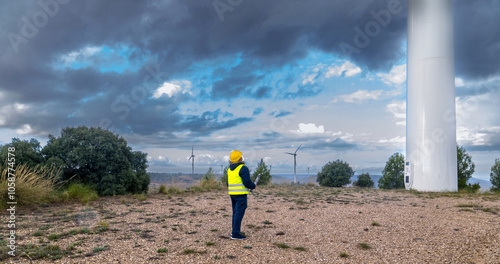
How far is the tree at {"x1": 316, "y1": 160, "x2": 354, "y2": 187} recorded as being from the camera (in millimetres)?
29000

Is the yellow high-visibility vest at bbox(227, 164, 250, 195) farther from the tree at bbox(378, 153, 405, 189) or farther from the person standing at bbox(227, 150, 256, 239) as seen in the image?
the tree at bbox(378, 153, 405, 189)

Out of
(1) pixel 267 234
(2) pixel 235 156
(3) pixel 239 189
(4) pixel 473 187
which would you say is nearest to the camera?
(3) pixel 239 189

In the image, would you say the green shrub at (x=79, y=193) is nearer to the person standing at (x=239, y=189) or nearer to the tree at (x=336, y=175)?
the person standing at (x=239, y=189)

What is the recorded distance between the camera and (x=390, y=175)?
25.9 metres

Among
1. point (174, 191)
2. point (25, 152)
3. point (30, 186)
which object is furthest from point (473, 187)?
point (25, 152)

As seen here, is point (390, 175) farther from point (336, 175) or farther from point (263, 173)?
point (263, 173)

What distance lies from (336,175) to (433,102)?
10908 mm

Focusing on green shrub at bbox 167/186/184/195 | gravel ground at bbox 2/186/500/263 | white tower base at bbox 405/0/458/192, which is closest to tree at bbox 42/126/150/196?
green shrub at bbox 167/186/184/195

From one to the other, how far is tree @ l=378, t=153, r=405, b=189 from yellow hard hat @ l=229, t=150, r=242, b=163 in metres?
20.8

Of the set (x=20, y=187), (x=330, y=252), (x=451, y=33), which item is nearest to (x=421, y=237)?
(x=330, y=252)

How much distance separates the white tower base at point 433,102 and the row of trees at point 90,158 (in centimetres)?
1705

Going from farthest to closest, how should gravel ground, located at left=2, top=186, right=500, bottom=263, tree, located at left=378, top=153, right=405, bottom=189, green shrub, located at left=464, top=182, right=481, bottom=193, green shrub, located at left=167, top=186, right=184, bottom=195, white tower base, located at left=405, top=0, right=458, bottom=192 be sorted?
tree, located at left=378, top=153, right=405, bottom=189 → green shrub, located at left=464, top=182, right=481, bottom=193 → white tower base, located at left=405, top=0, right=458, bottom=192 → green shrub, located at left=167, top=186, right=184, bottom=195 → gravel ground, located at left=2, top=186, right=500, bottom=263

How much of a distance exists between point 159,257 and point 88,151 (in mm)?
11474

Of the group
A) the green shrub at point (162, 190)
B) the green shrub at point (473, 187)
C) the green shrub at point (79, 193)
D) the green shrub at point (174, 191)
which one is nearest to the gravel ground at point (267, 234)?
the green shrub at point (79, 193)
